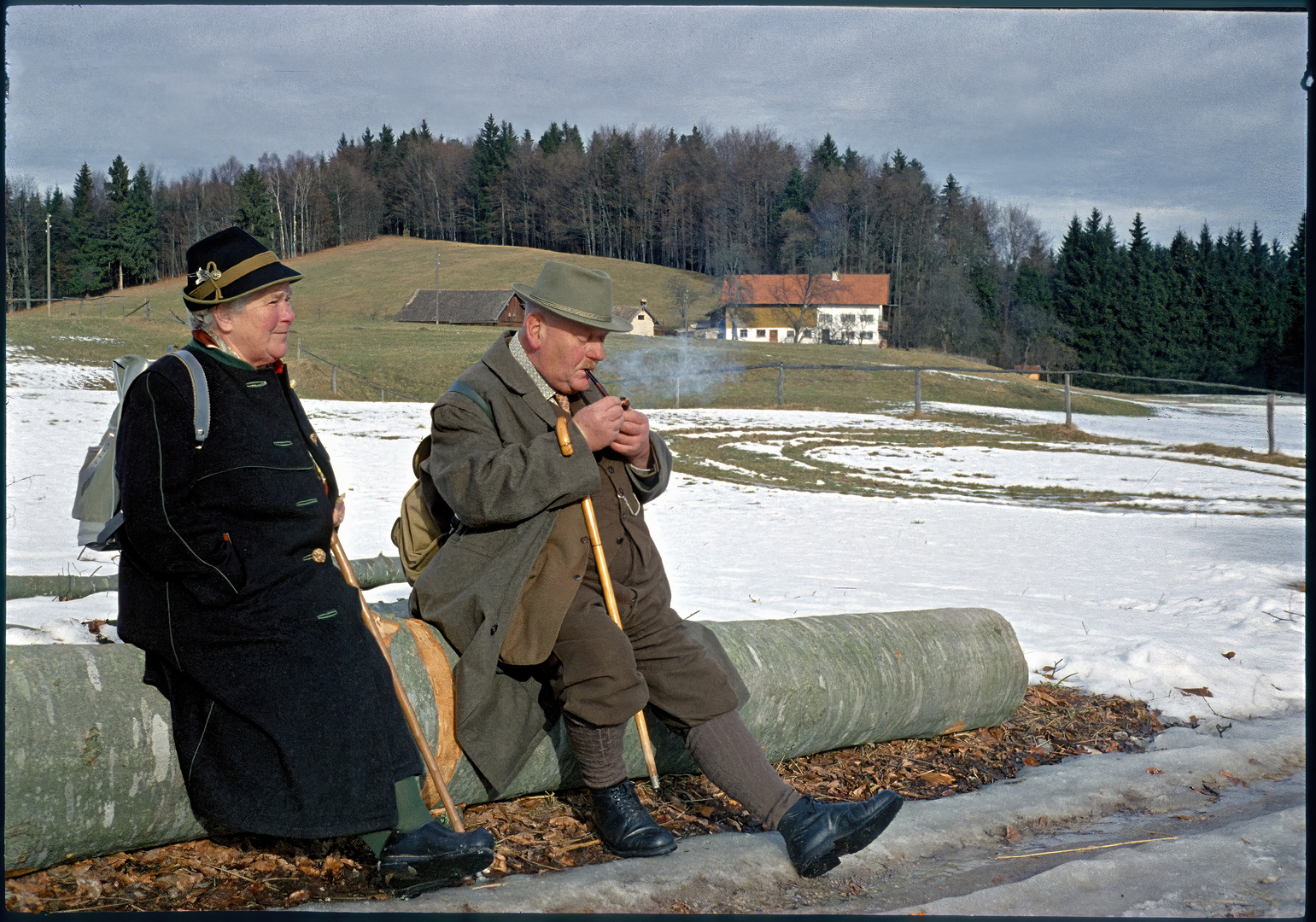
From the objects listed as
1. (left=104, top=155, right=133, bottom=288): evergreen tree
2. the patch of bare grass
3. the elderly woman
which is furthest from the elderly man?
the patch of bare grass

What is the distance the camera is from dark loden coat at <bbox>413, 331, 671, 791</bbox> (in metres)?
2.84

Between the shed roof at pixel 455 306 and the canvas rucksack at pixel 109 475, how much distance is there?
13905 mm

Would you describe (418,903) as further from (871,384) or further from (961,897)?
(871,384)

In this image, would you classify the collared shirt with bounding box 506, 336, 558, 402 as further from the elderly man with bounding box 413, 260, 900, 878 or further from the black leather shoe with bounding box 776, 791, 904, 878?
the black leather shoe with bounding box 776, 791, 904, 878

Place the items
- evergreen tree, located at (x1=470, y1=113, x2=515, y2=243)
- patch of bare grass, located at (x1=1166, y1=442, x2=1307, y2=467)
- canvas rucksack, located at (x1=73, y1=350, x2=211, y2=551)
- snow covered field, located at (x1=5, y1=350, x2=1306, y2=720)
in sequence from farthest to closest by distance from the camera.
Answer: patch of bare grass, located at (x1=1166, y1=442, x2=1307, y2=467) → evergreen tree, located at (x1=470, y1=113, x2=515, y2=243) → snow covered field, located at (x1=5, y1=350, x2=1306, y2=720) → canvas rucksack, located at (x1=73, y1=350, x2=211, y2=551)

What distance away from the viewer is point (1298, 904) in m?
2.69

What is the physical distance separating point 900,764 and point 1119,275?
2348 cm

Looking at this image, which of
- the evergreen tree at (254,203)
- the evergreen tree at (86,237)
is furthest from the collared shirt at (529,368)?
the evergreen tree at (254,203)

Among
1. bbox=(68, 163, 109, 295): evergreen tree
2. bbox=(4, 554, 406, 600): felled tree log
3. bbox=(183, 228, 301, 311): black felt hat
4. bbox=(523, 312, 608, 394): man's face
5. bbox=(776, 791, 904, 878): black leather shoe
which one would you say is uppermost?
bbox=(68, 163, 109, 295): evergreen tree

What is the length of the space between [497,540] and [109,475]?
149cm

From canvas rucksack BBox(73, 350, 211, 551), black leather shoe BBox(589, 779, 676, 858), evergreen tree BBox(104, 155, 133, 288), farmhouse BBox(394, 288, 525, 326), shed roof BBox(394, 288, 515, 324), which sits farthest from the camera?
shed roof BBox(394, 288, 515, 324)

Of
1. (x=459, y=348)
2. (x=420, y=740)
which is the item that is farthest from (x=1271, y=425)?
(x=420, y=740)

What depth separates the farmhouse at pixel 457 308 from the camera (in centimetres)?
1923

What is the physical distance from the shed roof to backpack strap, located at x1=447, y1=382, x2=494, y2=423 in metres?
15.1
